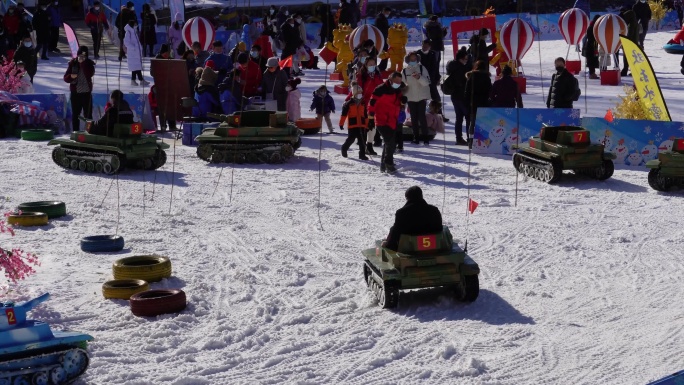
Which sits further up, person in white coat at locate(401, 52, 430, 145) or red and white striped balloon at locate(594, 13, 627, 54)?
red and white striped balloon at locate(594, 13, 627, 54)

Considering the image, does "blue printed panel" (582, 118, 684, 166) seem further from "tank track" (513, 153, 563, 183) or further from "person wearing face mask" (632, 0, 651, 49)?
"person wearing face mask" (632, 0, 651, 49)

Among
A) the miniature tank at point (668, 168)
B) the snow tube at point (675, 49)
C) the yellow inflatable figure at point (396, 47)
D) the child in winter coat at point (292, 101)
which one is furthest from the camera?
the snow tube at point (675, 49)

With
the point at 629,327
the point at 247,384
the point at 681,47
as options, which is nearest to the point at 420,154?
the point at 629,327

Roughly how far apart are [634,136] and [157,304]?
30.1 ft

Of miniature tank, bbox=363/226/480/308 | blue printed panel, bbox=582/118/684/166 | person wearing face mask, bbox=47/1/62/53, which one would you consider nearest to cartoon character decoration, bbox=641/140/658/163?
blue printed panel, bbox=582/118/684/166

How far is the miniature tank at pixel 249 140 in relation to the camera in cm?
1666

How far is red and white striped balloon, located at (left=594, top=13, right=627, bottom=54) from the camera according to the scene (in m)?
24.4

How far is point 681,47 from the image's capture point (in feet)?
97.6

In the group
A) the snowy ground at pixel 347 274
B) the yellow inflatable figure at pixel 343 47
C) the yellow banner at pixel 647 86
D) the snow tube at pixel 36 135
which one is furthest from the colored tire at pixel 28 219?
the yellow inflatable figure at pixel 343 47

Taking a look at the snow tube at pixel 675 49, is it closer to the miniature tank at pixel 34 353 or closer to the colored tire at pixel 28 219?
the colored tire at pixel 28 219

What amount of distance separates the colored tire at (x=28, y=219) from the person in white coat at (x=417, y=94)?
686 cm

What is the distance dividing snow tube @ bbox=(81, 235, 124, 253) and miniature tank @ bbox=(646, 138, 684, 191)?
680cm

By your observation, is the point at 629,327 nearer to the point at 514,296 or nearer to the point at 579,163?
the point at 514,296

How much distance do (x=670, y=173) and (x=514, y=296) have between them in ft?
16.9
